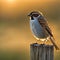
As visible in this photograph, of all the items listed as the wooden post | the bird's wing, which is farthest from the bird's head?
the wooden post

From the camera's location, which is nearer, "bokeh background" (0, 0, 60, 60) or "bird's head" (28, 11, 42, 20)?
"bird's head" (28, 11, 42, 20)

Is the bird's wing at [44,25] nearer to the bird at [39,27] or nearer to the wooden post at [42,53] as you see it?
the bird at [39,27]

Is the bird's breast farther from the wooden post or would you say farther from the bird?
the wooden post

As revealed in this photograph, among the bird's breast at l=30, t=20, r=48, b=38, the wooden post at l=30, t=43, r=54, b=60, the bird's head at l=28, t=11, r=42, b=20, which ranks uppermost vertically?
the bird's head at l=28, t=11, r=42, b=20

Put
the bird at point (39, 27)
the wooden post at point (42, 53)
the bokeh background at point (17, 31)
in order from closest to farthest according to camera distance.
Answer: the wooden post at point (42, 53) < the bird at point (39, 27) < the bokeh background at point (17, 31)

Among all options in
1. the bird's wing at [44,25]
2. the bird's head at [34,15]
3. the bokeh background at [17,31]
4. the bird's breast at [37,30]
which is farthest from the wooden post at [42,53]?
the bokeh background at [17,31]

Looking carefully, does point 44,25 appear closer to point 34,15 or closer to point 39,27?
point 39,27

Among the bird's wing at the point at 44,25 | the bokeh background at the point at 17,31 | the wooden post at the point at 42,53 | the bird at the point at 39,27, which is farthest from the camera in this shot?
the bokeh background at the point at 17,31

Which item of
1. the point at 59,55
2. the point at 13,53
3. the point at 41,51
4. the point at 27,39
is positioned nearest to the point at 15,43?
the point at 27,39

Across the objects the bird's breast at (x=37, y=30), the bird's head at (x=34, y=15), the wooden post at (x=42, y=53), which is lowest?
the wooden post at (x=42, y=53)

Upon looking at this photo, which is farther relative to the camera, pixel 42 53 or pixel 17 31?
pixel 17 31

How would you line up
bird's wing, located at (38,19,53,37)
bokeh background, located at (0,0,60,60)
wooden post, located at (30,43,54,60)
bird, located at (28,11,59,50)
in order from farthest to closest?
bokeh background, located at (0,0,60,60)
bird, located at (28,11,59,50)
bird's wing, located at (38,19,53,37)
wooden post, located at (30,43,54,60)

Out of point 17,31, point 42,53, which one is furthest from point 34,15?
point 17,31

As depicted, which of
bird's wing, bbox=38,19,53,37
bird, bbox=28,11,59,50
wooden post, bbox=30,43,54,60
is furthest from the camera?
bird, bbox=28,11,59,50
